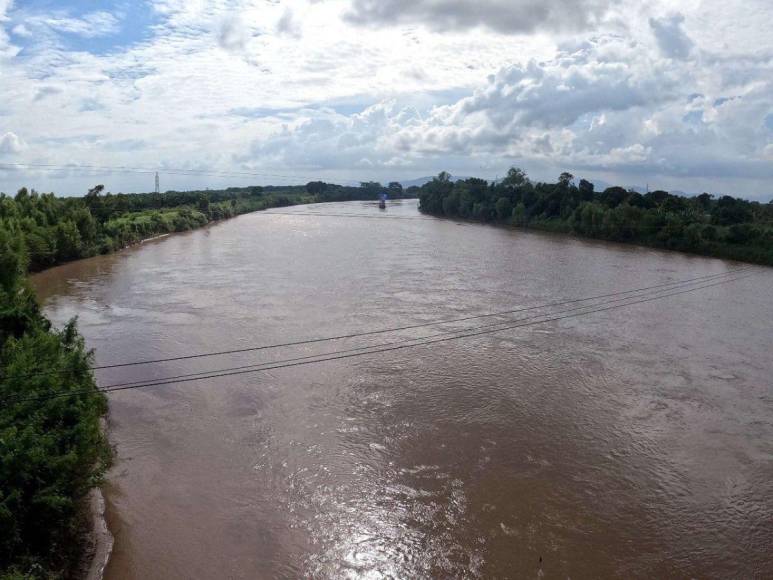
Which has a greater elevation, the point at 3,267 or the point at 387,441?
the point at 3,267

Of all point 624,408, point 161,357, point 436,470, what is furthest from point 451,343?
point 161,357

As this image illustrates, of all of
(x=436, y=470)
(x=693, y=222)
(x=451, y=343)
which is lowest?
(x=436, y=470)

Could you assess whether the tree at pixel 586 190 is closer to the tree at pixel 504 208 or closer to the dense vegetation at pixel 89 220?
the tree at pixel 504 208

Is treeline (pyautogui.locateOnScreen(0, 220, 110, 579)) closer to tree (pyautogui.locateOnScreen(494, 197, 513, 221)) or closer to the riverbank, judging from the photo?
the riverbank

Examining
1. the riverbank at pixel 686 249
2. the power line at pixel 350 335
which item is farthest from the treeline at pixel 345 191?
the power line at pixel 350 335

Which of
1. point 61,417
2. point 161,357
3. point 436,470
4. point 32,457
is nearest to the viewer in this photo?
point 32,457

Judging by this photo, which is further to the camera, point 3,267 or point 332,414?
point 3,267

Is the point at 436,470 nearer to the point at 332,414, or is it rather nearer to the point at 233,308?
the point at 332,414

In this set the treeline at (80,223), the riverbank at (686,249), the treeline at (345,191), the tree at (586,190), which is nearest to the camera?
the treeline at (80,223)
